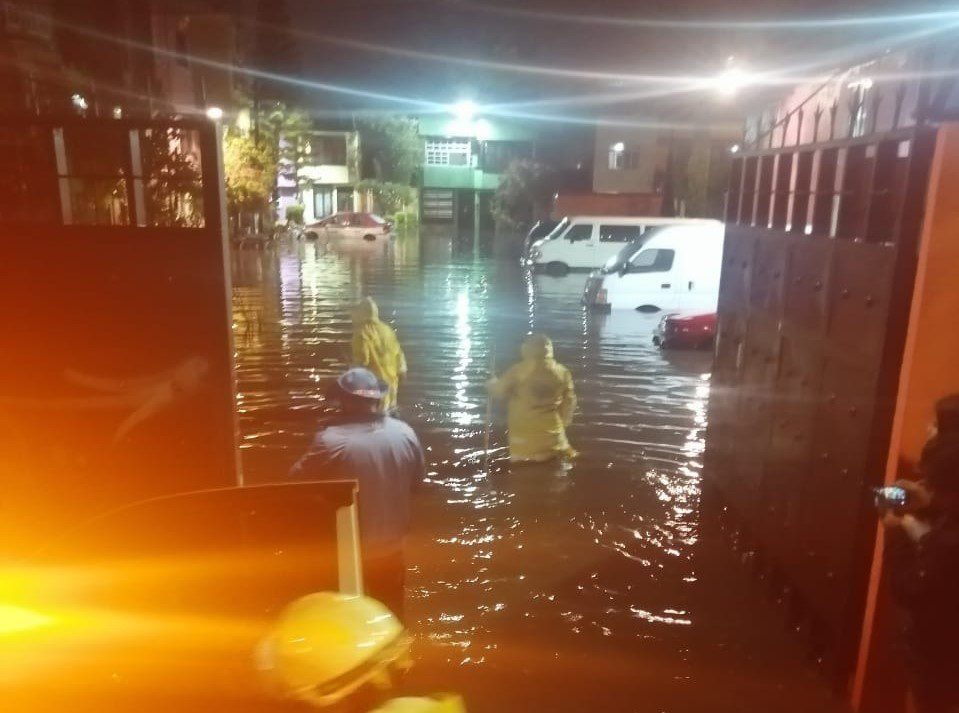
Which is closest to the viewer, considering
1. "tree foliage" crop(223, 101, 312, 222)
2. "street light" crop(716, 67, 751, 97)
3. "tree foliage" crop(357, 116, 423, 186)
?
"street light" crop(716, 67, 751, 97)

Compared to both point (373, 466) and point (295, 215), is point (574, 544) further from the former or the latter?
point (295, 215)

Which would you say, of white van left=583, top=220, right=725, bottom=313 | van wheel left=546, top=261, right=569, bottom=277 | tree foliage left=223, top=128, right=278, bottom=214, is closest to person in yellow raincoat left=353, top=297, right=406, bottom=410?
white van left=583, top=220, right=725, bottom=313

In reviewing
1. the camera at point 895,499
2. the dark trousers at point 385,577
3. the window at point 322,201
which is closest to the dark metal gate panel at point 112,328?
the dark trousers at point 385,577

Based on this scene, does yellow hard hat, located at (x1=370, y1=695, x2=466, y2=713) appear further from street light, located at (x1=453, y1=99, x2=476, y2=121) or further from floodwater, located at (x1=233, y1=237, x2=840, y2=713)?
street light, located at (x1=453, y1=99, x2=476, y2=121)

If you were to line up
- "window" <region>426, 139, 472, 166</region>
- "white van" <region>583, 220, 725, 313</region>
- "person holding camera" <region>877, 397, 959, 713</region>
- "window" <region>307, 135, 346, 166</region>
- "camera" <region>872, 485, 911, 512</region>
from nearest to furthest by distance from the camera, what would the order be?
"person holding camera" <region>877, 397, 959, 713</region>
"camera" <region>872, 485, 911, 512</region>
"white van" <region>583, 220, 725, 313</region>
"window" <region>307, 135, 346, 166</region>
"window" <region>426, 139, 472, 166</region>

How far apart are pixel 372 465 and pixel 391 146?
50201 millimetres

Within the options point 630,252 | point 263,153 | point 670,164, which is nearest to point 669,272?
point 630,252

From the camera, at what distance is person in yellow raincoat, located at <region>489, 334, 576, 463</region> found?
271 inches

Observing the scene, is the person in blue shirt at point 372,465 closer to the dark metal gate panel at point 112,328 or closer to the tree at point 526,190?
the dark metal gate panel at point 112,328

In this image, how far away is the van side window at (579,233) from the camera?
24.0 meters

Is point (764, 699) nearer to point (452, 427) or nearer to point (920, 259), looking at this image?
point (920, 259)

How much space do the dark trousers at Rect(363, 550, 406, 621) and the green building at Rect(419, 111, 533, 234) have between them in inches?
1927

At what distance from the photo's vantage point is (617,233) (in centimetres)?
2394

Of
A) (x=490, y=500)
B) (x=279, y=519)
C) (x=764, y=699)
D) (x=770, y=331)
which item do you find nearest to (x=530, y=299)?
(x=490, y=500)
